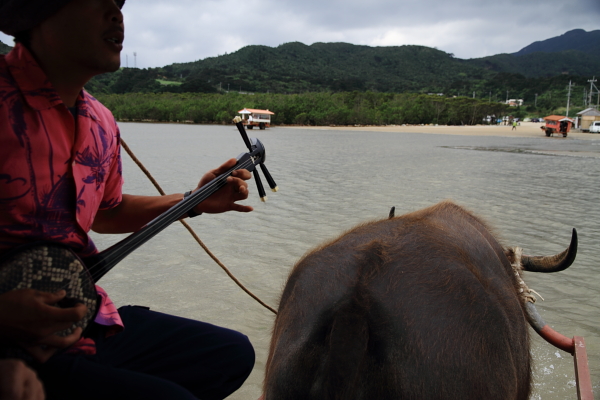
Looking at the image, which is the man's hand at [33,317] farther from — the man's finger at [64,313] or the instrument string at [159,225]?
the instrument string at [159,225]

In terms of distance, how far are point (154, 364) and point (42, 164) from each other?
0.82m

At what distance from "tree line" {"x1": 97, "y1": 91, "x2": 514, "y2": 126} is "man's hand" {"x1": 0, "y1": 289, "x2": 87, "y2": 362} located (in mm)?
66081

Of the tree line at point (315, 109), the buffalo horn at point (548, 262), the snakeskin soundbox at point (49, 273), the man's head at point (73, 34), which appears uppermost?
the tree line at point (315, 109)

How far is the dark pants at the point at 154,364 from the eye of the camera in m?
1.36

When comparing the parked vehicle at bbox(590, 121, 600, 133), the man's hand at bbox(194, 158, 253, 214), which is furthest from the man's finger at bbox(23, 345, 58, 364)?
the parked vehicle at bbox(590, 121, 600, 133)

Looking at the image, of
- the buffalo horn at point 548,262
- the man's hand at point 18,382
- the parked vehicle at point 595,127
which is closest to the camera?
the man's hand at point 18,382

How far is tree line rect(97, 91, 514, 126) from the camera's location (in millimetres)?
69000

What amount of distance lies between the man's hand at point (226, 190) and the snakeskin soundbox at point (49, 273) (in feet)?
2.68

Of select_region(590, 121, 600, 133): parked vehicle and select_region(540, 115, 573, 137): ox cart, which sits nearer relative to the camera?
select_region(540, 115, 573, 137): ox cart

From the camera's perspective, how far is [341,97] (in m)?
76.4

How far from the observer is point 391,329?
1381 mm

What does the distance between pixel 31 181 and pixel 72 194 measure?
0.46 feet

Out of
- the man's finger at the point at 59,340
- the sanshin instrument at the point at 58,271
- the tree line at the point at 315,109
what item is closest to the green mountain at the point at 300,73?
the tree line at the point at 315,109

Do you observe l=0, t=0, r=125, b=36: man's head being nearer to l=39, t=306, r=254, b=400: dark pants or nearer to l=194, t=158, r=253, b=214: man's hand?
l=194, t=158, r=253, b=214: man's hand
